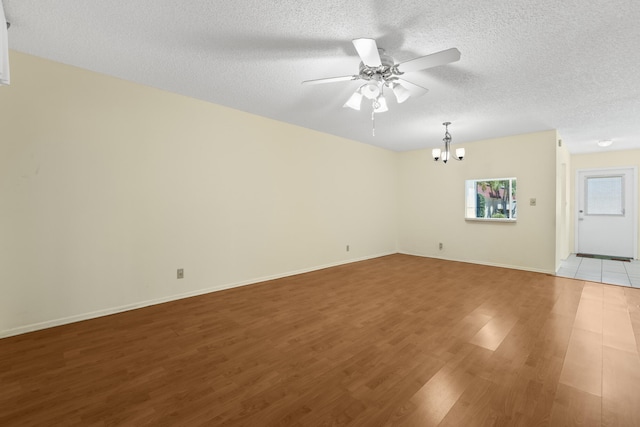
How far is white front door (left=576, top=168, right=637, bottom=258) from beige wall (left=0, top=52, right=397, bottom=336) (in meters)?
6.70

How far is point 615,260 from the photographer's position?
5.90m

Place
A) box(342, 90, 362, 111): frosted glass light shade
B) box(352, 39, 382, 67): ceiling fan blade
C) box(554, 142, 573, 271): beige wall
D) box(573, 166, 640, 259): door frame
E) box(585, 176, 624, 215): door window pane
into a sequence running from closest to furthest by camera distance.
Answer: box(352, 39, 382, 67): ceiling fan blade → box(342, 90, 362, 111): frosted glass light shade → box(554, 142, 573, 271): beige wall → box(573, 166, 640, 259): door frame → box(585, 176, 624, 215): door window pane

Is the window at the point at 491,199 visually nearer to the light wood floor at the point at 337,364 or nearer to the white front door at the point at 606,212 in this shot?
the light wood floor at the point at 337,364

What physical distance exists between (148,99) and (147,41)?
3.59 ft

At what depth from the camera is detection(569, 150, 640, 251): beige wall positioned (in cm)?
600

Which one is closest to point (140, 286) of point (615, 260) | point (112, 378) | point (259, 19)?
point (112, 378)

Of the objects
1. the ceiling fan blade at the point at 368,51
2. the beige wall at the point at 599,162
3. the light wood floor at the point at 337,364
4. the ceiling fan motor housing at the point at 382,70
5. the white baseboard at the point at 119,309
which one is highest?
the ceiling fan motor housing at the point at 382,70

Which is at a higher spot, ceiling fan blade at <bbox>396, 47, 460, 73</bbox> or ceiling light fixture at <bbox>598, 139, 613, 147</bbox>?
ceiling light fixture at <bbox>598, 139, 613, 147</bbox>

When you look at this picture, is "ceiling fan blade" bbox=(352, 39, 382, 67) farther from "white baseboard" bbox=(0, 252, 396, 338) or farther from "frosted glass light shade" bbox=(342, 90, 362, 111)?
"white baseboard" bbox=(0, 252, 396, 338)

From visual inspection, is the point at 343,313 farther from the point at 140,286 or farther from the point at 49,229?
the point at 49,229

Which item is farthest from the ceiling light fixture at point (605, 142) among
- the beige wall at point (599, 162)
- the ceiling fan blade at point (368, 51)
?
the ceiling fan blade at point (368, 51)

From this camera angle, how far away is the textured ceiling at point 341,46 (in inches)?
75.0

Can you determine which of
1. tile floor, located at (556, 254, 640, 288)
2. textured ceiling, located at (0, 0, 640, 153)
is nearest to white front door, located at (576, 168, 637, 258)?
tile floor, located at (556, 254, 640, 288)

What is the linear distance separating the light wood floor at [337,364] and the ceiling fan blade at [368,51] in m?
2.33
